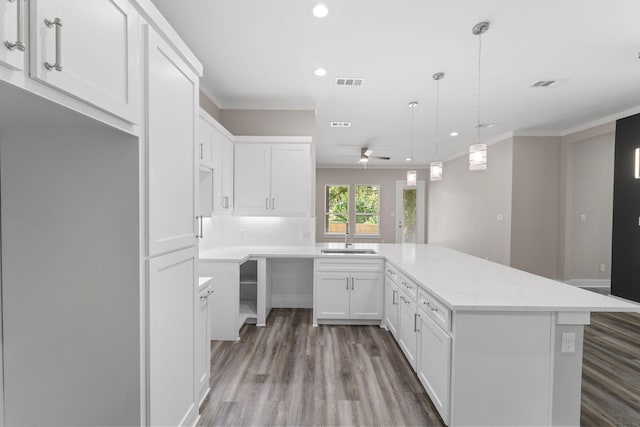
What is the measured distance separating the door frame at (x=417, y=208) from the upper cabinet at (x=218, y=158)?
22.6 ft

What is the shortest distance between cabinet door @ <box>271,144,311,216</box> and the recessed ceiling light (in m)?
1.75

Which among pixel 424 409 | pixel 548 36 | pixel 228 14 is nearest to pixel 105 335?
pixel 424 409

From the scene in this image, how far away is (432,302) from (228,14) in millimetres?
2663

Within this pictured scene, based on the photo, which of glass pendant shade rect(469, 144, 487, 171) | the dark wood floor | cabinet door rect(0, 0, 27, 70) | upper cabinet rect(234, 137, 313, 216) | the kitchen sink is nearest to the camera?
cabinet door rect(0, 0, 27, 70)

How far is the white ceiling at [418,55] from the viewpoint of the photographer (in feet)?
7.16

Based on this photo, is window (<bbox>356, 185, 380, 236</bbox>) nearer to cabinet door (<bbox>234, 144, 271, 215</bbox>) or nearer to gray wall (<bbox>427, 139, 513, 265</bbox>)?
gray wall (<bbox>427, 139, 513, 265</bbox>)

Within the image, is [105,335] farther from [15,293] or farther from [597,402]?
[597,402]

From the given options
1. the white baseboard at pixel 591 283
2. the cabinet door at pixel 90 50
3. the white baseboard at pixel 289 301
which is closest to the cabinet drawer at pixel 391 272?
the white baseboard at pixel 289 301

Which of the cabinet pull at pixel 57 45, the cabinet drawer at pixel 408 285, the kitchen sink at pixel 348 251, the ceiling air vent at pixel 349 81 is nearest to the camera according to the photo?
the cabinet pull at pixel 57 45

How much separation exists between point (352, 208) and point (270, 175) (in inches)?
232

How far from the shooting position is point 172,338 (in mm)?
1474

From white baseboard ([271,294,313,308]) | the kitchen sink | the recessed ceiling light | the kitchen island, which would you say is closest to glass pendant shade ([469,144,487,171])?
the kitchen island

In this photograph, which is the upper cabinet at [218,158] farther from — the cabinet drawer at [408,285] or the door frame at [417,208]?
the door frame at [417,208]

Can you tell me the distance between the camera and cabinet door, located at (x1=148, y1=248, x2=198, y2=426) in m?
1.29
